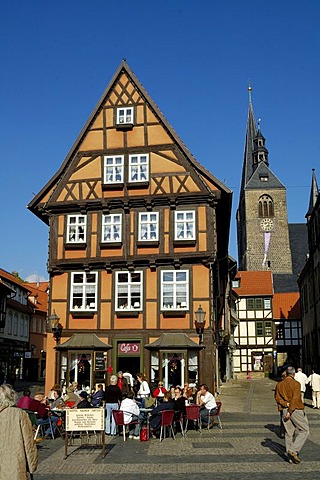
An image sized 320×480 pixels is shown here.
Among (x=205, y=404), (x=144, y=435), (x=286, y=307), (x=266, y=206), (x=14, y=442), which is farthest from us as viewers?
(x=266, y=206)

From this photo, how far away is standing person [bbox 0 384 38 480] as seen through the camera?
5.79 m

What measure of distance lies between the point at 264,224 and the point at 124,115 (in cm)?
6878

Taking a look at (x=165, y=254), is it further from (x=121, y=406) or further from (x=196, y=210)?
(x=121, y=406)

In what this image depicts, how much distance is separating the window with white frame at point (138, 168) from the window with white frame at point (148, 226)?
1704mm

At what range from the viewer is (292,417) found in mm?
11539

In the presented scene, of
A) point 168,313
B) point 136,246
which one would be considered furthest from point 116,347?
point 136,246

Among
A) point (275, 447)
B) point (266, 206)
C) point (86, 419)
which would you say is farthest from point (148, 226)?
point (266, 206)

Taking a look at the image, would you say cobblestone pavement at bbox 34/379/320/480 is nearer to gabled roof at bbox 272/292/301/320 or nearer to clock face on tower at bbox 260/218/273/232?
gabled roof at bbox 272/292/301/320

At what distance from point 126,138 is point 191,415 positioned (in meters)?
14.8

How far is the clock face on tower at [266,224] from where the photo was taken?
92500 mm

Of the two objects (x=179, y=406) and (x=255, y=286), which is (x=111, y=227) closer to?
(x=179, y=406)

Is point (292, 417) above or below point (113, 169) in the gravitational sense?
below

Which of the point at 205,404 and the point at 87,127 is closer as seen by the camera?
the point at 205,404

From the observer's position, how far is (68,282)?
25.6 metres
